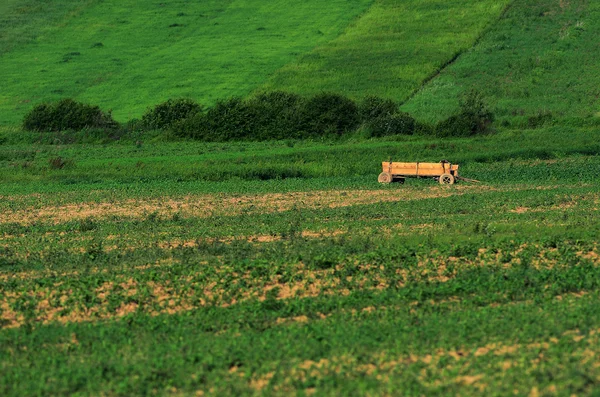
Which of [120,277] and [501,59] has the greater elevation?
[501,59]

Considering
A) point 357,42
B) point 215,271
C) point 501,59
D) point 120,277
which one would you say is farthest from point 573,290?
point 357,42

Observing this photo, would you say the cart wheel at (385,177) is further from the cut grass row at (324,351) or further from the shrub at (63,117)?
the shrub at (63,117)

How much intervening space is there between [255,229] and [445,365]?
1118 cm

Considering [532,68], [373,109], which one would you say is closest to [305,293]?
[373,109]

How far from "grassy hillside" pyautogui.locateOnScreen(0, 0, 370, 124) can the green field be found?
48 centimetres

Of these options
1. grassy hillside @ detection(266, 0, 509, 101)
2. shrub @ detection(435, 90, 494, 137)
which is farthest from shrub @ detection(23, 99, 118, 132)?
shrub @ detection(435, 90, 494, 137)

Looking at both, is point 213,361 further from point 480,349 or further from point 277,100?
point 277,100

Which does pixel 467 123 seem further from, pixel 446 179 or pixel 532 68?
pixel 532 68

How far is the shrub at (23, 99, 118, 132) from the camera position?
2046 inches

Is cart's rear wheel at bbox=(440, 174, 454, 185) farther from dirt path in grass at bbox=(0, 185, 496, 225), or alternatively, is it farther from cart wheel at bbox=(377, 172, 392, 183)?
cart wheel at bbox=(377, 172, 392, 183)

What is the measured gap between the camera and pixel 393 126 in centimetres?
4531

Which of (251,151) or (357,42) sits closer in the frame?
(251,151)

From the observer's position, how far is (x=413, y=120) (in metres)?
45.8

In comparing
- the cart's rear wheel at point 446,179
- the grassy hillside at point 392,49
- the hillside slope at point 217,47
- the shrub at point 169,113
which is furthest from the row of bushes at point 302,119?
the cart's rear wheel at point 446,179
